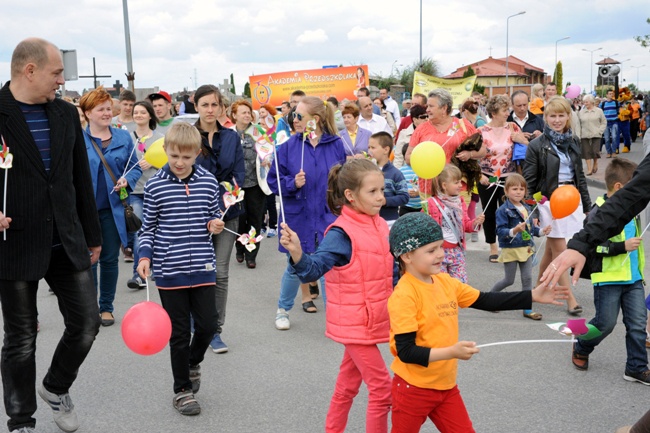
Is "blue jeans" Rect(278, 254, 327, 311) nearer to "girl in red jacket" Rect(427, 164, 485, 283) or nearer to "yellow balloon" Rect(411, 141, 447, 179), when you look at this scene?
"girl in red jacket" Rect(427, 164, 485, 283)

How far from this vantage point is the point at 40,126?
395cm

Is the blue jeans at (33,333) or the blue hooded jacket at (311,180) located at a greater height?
the blue hooded jacket at (311,180)

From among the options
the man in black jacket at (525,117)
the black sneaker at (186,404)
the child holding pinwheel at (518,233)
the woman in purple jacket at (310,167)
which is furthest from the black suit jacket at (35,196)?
the man in black jacket at (525,117)

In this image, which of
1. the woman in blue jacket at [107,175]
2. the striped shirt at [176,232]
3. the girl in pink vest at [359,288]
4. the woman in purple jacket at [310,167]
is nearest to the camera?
the girl in pink vest at [359,288]

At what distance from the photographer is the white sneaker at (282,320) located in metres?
6.47

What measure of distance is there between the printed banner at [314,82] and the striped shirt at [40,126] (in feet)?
49.4

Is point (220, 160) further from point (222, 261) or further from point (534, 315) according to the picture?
point (534, 315)

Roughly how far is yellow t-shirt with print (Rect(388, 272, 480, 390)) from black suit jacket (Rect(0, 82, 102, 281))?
1.94 m

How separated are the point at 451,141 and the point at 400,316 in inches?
172

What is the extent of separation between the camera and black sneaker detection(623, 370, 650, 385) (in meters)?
4.91

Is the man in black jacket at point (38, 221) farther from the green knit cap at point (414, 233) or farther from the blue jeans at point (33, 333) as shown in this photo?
the green knit cap at point (414, 233)

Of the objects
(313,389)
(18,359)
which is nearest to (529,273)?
(313,389)

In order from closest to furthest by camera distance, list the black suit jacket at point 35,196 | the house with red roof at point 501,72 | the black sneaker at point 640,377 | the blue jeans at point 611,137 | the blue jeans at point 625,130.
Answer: the black suit jacket at point 35,196 → the black sneaker at point 640,377 → the blue jeans at point 611,137 → the blue jeans at point 625,130 → the house with red roof at point 501,72

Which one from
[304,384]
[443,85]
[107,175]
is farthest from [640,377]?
[443,85]
